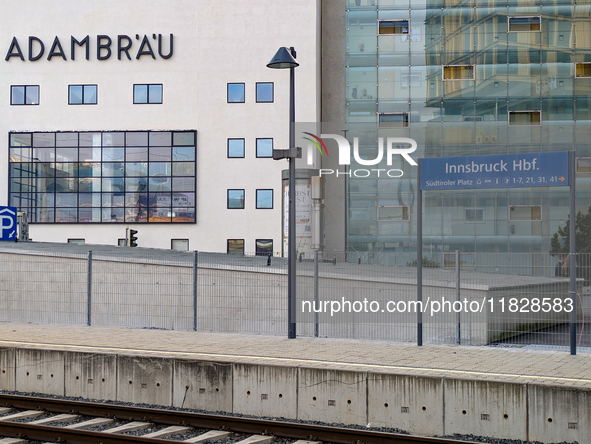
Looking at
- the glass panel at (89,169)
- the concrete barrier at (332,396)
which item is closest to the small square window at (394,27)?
the glass panel at (89,169)

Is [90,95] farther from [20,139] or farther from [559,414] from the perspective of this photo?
[559,414]

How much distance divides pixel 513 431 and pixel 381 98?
96.0 ft

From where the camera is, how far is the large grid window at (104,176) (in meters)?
38.5

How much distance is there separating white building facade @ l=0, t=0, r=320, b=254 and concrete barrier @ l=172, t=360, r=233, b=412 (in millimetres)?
27483

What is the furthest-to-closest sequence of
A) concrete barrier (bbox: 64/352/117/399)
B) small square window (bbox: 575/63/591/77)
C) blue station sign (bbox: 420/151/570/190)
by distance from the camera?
small square window (bbox: 575/63/591/77) < blue station sign (bbox: 420/151/570/190) < concrete barrier (bbox: 64/352/117/399)

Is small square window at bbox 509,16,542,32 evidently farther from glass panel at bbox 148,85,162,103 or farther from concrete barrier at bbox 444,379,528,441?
concrete barrier at bbox 444,379,528,441

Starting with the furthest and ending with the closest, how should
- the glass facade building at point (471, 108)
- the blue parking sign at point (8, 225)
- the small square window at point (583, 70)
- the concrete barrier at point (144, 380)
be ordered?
the small square window at point (583, 70)
the glass facade building at point (471, 108)
the blue parking sign at point (8, 225)
the concrete barrier at point (144, 380)

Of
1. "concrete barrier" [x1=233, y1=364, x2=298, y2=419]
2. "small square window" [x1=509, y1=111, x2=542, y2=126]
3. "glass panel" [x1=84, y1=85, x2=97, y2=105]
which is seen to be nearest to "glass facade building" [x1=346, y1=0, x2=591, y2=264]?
"small square window" [x1=509, y1=111, x2=542, y2=126]

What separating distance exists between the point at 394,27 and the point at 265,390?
2990cm

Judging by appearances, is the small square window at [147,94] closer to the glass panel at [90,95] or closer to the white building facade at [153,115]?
the white building facade at [153,115]

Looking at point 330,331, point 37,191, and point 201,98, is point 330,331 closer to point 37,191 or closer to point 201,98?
point 201,98

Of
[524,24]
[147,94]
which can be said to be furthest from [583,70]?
[147,94]

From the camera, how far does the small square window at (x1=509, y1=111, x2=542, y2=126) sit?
113 ft

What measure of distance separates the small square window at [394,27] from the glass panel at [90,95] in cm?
1643
